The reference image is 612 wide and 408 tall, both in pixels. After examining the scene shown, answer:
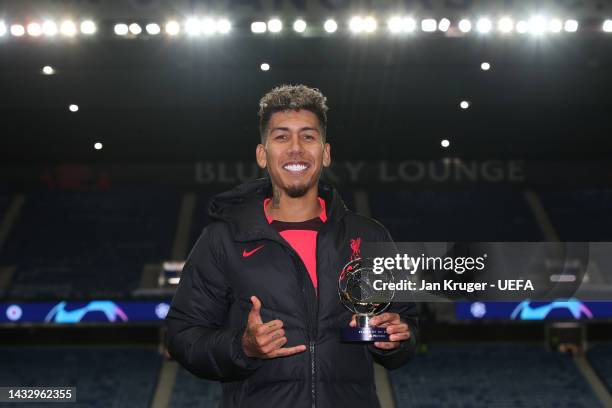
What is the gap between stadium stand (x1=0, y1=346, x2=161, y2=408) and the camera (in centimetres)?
1232

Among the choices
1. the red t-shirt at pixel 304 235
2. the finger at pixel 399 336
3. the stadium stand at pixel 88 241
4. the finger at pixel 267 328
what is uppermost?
the stadium stand at pixel 88 241

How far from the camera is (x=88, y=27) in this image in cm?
1146

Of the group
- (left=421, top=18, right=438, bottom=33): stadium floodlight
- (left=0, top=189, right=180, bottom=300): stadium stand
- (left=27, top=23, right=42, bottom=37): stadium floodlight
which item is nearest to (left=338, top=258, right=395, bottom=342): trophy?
(left=421, top=18, right=438, bottom=33): stadium floodlight

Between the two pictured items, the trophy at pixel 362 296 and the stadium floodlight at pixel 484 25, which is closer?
the trophy at pixel 362 296

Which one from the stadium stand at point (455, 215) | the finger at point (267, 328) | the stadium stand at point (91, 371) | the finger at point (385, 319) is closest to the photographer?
the finger at point (267, 328)

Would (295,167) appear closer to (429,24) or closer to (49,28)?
(429,24)

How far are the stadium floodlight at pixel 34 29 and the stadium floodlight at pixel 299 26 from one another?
3800mm

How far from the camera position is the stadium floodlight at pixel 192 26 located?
11.4 metres

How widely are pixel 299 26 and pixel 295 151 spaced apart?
9.20 meters

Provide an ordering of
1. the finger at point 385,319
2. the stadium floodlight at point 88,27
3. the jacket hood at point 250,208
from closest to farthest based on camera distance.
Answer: the finger at point 385,319
the jacket hood at point 250,208
the stadium floodlight at point 88,27

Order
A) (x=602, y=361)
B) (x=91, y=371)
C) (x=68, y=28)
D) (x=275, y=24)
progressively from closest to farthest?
1. (x=275, y=24)
2. (x=68, y=28)
3. (x=91, y=371)
4. (x=602, y=361)

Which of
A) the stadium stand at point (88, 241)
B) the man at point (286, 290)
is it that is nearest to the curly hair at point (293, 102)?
the man at point (286, 290)

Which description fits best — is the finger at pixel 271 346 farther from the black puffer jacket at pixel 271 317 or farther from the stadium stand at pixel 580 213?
the stadium stand at pixel 580 213

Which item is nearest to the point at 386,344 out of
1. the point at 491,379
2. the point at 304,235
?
the point at 304,235
